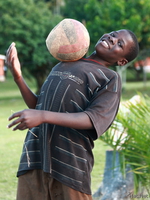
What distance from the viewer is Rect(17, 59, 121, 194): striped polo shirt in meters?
2.06

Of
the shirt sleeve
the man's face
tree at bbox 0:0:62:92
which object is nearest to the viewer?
the shirt sleeve

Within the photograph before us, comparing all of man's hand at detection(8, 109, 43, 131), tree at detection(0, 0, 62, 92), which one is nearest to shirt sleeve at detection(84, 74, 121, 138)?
man's hand at detection(8, 109, 43, 131)

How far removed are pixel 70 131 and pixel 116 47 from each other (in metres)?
0.56

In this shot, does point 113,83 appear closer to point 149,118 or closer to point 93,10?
Answer: point 149,118

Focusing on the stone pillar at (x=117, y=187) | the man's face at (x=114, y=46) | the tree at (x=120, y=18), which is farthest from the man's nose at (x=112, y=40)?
the tree at (x=120, y=18)

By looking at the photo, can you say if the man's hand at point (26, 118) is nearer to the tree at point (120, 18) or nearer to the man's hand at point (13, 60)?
the man's hand at point (13, 60)

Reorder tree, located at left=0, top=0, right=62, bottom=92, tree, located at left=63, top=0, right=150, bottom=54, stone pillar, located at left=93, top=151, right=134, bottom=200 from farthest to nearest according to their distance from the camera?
tree, located at left=63, top=0, right=150, bottom=54 < tree, located at left=0, top=0, right=62, bottom=92 < stone pillar, located at left=93, top=151, right=134, bottom=200

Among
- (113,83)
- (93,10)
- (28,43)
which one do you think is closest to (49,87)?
(113,83)

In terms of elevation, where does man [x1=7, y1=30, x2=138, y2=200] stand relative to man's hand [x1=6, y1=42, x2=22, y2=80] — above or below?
below

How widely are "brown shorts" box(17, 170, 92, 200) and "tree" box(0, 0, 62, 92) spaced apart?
53.7ft

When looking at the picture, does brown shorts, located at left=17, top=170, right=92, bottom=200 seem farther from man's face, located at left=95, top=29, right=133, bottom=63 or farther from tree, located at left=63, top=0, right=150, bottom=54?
tree, located at left=63, top=0, right=150, bottom=54

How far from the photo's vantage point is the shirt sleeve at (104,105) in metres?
1.99

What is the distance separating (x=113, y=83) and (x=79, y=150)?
41cm

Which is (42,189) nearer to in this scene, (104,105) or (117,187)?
(104,105)
